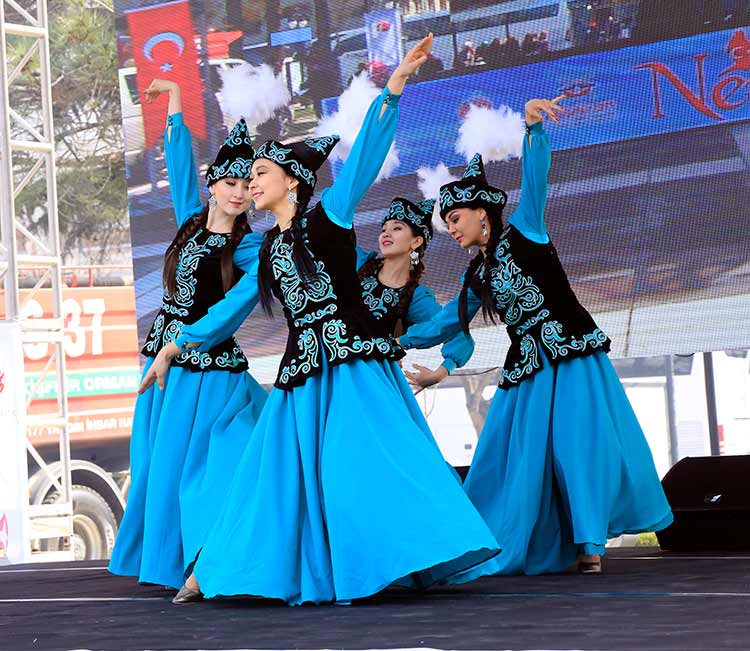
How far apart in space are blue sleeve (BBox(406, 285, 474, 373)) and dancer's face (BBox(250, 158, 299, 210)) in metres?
1.19

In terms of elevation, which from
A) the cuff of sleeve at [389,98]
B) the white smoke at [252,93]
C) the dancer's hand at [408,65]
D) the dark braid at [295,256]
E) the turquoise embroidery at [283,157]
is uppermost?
the white smoke at [252,93]

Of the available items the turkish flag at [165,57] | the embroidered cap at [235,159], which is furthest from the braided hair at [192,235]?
the turkish flag at [165,57]

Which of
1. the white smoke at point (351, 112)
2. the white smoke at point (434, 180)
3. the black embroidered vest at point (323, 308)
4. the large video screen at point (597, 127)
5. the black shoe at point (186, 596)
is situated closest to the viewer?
the black embroidered vest at point (323, 308)

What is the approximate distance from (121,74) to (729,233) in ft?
11.3

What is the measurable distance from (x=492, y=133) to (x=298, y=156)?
2.47m

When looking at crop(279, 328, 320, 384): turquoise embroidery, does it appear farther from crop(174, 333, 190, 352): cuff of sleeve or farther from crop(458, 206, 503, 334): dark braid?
crop(458, 206, 503, 334): dark braid

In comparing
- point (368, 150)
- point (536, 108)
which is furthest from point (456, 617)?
point (536, 108)

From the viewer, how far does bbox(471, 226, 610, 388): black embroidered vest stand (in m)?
4.40

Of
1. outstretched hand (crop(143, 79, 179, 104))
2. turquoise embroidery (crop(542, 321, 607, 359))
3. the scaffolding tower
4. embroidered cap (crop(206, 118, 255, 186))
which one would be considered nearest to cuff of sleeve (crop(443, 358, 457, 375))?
turquoise embroidery (crop(542, 321, 607, 359))

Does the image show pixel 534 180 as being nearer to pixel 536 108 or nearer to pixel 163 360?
pixel 536 108

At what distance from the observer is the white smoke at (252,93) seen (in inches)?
264

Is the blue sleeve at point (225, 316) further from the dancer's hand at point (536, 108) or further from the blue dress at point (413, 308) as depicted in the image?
the dancer's hand at point (536, 108)

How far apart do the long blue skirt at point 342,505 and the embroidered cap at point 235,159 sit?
38.9 inches

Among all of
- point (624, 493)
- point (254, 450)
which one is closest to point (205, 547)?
point (254, 450)
